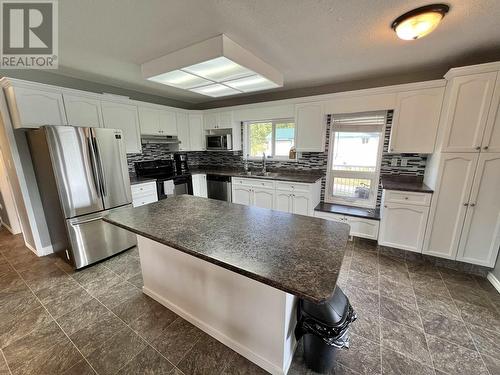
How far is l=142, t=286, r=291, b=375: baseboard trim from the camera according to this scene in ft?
4.46

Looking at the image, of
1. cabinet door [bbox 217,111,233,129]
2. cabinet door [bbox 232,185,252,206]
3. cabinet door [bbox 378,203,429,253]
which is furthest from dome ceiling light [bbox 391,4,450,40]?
cabinet door [bbox 217,111,233,129]

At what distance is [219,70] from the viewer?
79.0 inches

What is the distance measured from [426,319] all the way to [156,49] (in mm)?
3562

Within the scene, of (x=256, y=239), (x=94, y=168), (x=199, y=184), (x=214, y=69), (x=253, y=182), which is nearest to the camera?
(x=256, y=239)

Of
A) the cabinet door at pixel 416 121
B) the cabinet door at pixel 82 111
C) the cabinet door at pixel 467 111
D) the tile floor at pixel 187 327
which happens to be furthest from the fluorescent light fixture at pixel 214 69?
the tile floor at pixel 187 327

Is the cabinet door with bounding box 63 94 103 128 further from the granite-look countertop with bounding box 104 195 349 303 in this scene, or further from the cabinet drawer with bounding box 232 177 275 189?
the cabinet drawer with bounding box 232 177 275 189

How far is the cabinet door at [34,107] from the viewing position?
7.42 feet

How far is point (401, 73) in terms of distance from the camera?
283cm

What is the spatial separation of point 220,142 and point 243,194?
1.27 metres

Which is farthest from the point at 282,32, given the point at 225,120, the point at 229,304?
the point at 225,120

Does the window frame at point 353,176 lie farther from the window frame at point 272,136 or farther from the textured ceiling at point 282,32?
the textured ceiling at point 282,32

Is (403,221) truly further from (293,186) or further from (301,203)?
(293,186)

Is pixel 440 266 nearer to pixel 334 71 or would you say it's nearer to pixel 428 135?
pixel 428 135

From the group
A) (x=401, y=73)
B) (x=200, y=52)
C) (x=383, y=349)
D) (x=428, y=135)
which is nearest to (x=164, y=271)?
(x=383, y=349)
